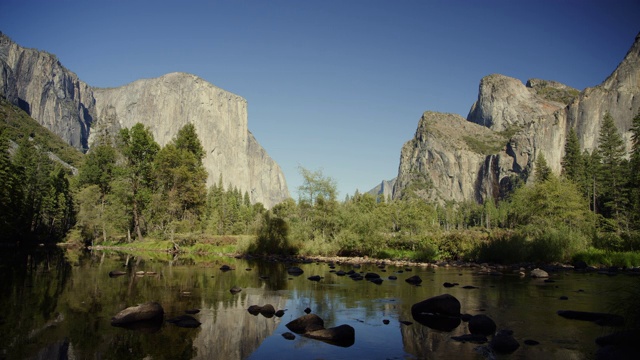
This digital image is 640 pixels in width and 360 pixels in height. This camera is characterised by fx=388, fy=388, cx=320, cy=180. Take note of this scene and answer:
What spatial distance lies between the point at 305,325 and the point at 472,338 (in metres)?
4.84

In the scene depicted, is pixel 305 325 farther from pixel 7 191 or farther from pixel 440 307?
pixel 7 191

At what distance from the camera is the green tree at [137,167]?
171 ft

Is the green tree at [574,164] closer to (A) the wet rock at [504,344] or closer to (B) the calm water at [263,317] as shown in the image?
(B) the calm water at [263,317]

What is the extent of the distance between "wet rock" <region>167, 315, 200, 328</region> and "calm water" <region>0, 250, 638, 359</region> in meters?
0.39

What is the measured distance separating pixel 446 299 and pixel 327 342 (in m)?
5.36

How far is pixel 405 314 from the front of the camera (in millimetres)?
14336

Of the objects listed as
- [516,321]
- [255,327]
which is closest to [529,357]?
[516,321]

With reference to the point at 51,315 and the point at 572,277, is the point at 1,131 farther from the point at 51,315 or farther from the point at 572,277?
the point at 572,277

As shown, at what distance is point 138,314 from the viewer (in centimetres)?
1234

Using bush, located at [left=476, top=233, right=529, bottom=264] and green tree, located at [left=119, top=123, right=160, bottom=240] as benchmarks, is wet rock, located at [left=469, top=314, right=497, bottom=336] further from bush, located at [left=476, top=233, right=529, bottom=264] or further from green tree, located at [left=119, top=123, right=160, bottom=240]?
green tree, located at [left=119, top=123, right=160, bottom=240]

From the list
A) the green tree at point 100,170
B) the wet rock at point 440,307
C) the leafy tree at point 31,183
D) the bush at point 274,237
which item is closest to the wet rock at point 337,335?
the wet rock at point 440,307

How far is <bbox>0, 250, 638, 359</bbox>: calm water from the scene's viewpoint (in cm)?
965

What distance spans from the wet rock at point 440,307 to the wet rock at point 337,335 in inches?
160

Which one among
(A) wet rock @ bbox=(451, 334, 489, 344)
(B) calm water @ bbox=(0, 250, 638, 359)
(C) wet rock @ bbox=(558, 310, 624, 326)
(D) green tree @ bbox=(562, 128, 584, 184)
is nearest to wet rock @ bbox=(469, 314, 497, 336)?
(B) calm water @ bbox=(0, 250, 638, 359)
